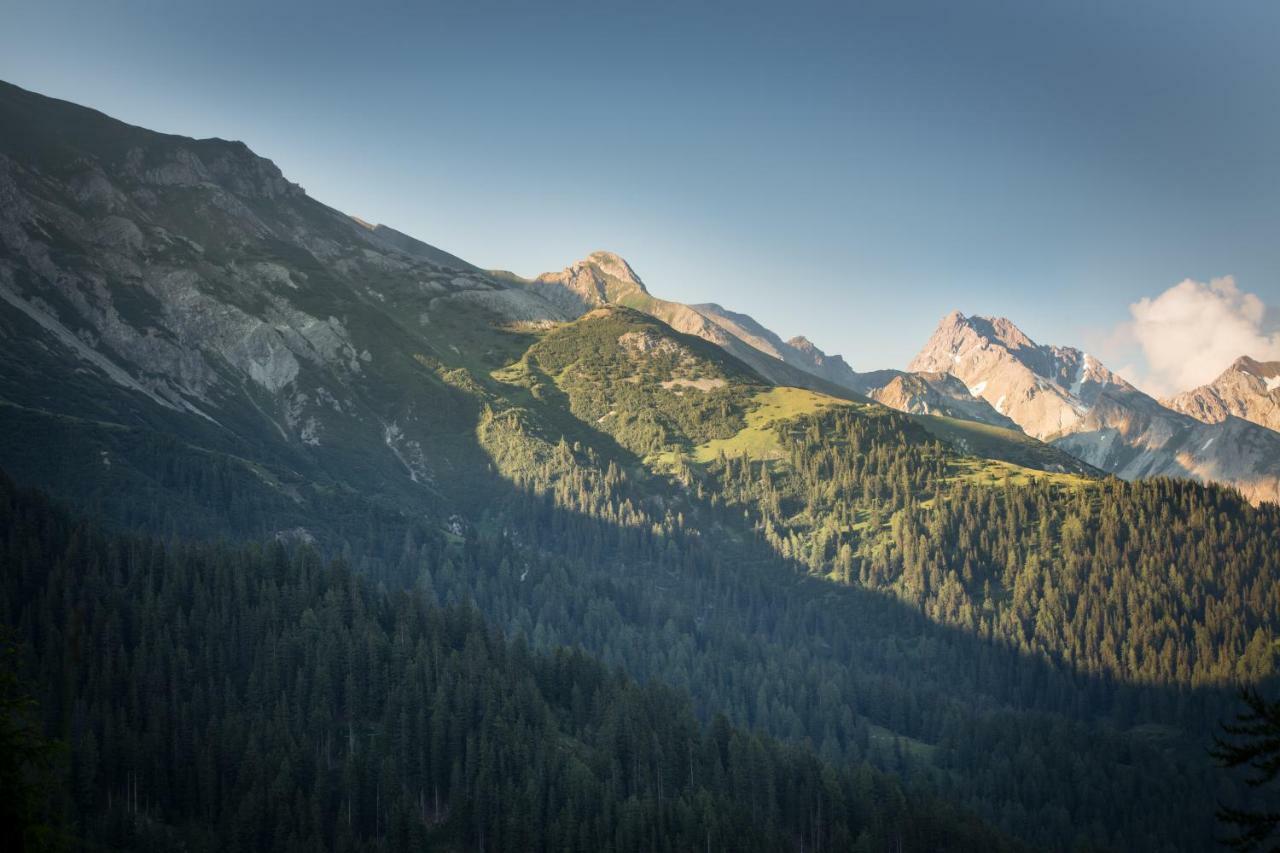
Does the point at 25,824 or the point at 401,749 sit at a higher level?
the point at 25,824

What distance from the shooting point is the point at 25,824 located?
4416 centimetres

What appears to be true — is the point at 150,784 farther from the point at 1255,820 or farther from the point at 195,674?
the point at 1255,820

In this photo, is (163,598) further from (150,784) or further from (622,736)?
(622,736)

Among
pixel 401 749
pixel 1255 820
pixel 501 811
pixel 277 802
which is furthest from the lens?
pixel 401 749

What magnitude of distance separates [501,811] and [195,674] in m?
59.5

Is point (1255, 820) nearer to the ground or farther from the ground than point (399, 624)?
farther from the ground

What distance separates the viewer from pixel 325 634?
185750 millimetres

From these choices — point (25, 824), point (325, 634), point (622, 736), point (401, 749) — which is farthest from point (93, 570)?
point (25, 824)

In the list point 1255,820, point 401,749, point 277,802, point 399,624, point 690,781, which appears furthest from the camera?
point 399,624

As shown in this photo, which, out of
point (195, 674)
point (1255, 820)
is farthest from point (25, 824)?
point (195, 674)

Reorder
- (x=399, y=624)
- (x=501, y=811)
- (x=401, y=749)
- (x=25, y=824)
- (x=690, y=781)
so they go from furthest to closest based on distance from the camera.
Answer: (x=399, y=624)
(x=690, y=781)
(x=401, y=749)
(x=501, y=811)
(x=25, y=824)

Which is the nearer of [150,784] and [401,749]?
[150,784]

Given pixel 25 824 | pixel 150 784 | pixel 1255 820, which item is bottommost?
pixel 150 784

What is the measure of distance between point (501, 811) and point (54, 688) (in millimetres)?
70236
